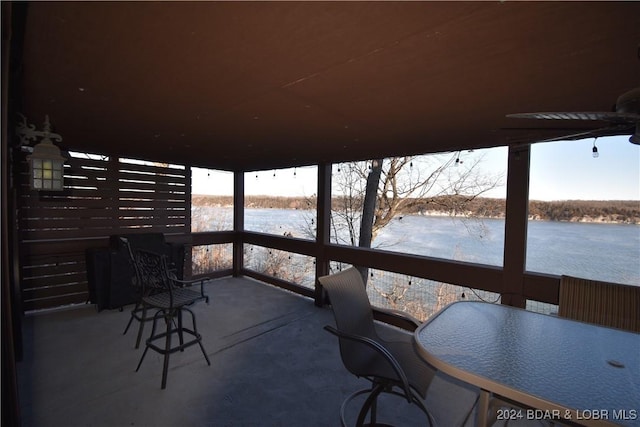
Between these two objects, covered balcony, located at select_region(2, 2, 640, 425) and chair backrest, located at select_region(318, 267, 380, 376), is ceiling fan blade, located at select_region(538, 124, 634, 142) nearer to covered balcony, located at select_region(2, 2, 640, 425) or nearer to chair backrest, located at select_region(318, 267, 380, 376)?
covered balcony, located at select_region(2, 2, 640, 425)

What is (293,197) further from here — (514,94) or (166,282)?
(514,94)

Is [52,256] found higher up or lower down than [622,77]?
lower down

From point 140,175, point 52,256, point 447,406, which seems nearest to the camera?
point 447,406

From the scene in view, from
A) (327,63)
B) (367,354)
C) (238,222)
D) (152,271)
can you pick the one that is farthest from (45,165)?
(238,222)

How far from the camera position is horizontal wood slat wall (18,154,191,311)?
12.0 ft

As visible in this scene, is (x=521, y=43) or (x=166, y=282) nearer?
(x=521, y=43)

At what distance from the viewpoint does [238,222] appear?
5723 millimetres

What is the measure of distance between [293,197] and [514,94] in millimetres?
6801

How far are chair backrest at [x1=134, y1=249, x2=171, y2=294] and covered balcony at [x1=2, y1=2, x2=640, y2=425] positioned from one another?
0.75 meters

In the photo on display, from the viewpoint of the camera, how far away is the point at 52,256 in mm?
3775

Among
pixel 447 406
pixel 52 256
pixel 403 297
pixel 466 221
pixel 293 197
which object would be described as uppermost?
pixel 293 197

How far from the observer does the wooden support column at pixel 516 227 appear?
260cm

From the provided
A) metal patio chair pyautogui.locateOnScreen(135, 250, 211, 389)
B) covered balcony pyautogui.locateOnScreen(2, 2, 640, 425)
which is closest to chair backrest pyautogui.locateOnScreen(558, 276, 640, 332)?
covered balcony pyautogui.locateOnScreen(2, 2, 640, 425)

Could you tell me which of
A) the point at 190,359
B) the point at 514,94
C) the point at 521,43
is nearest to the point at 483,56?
the point at 521,43
